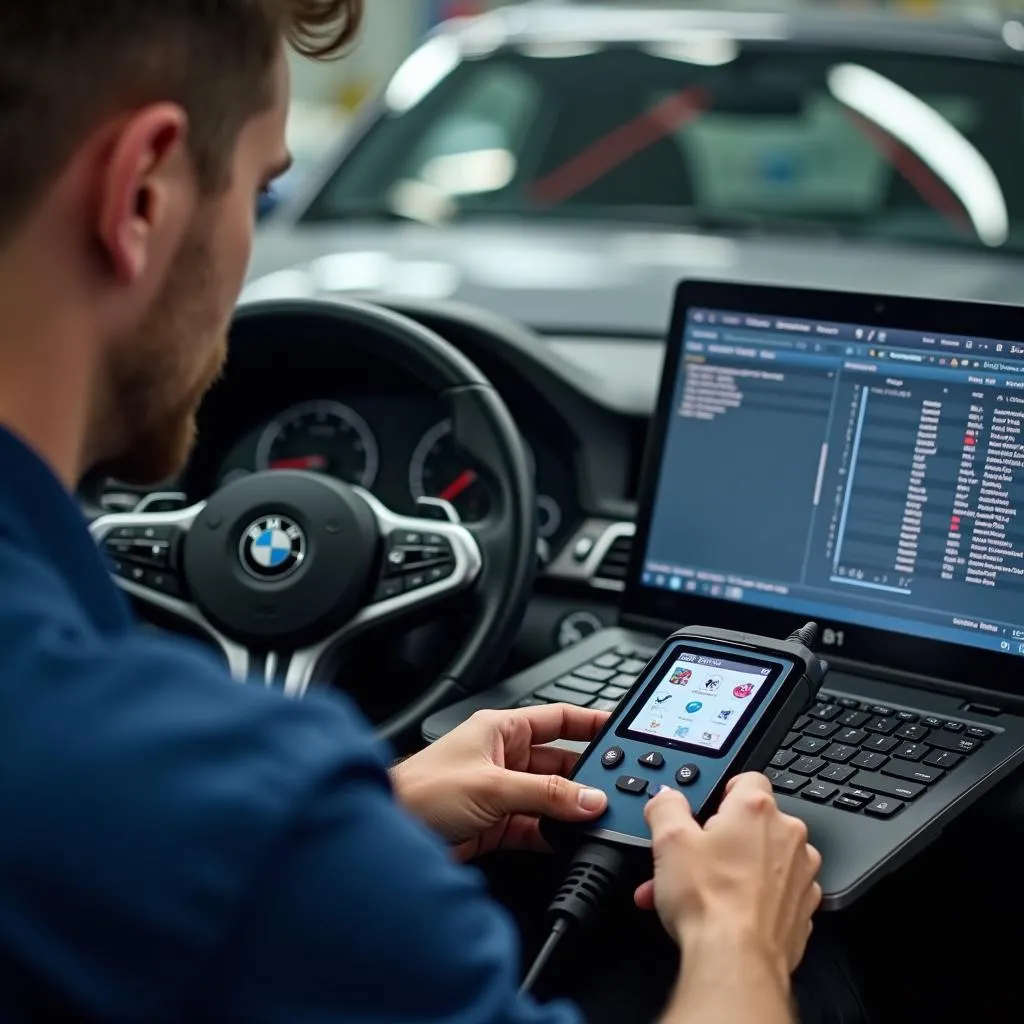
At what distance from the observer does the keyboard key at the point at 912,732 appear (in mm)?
1267

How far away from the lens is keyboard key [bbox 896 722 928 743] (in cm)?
127

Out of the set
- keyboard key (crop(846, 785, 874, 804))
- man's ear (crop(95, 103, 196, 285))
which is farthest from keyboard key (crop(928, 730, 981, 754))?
man's ear (crop(95, 103, 196, 285))

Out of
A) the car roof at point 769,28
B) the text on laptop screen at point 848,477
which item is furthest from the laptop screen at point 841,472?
the car roof at point 769,28

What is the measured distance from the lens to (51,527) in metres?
0.73

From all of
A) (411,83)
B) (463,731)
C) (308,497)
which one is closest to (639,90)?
(411,83)

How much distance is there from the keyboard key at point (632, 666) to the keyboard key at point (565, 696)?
61 millimetres

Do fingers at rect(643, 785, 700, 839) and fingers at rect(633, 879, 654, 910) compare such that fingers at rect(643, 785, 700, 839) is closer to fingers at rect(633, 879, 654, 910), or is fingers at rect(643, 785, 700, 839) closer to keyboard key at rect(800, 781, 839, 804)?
fingers at rect(633, 879, 654, 910)

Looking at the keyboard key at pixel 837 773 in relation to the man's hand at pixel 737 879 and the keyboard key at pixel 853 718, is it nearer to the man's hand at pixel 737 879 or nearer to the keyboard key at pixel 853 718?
the keyboard key at pixel 853 718

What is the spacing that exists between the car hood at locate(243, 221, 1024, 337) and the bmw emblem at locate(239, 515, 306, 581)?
0.65m

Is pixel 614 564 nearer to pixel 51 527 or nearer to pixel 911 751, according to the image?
pixel 911 751

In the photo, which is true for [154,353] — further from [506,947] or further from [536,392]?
[536,392]

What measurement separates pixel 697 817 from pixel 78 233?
0.57 metres

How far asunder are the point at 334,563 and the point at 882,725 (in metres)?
0.50

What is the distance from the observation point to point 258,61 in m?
0.84
